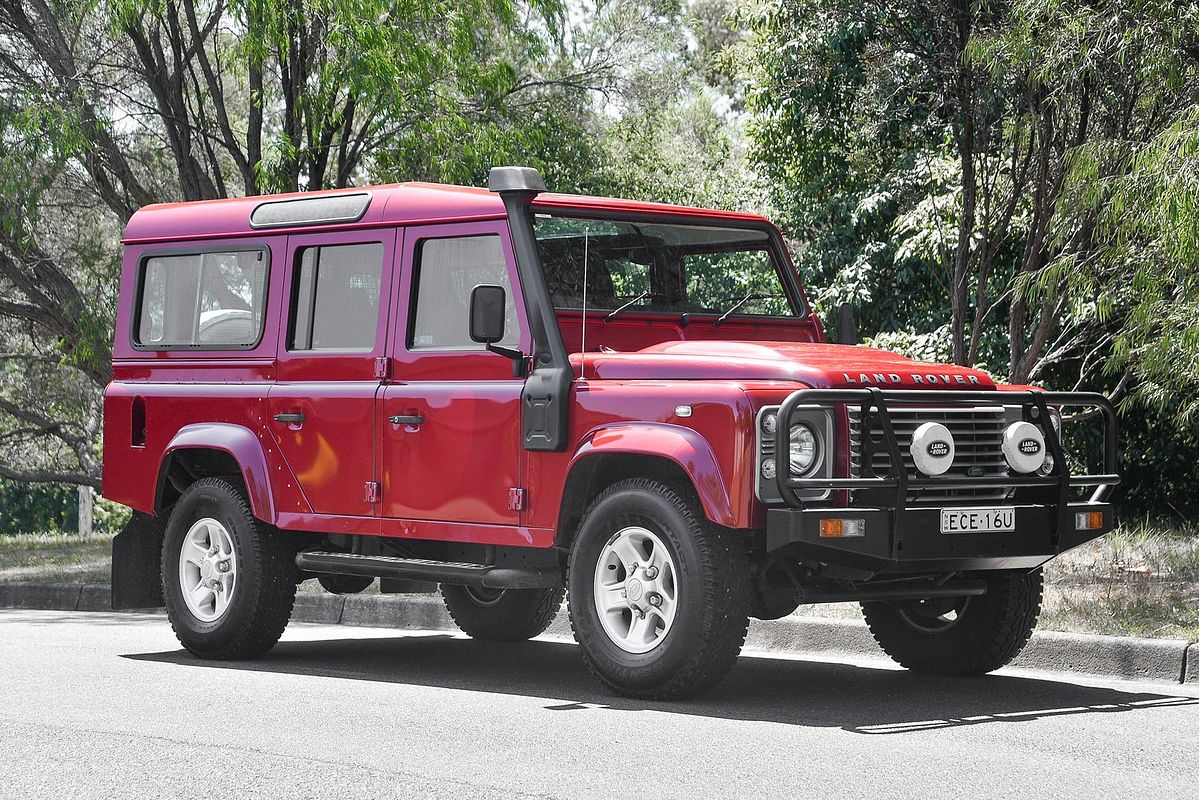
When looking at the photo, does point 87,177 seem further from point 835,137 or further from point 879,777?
point 879,777

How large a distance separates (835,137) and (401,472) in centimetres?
1202

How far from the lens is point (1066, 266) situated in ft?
41.7

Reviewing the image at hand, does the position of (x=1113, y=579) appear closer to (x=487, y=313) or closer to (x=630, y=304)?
(x=630, y=304)

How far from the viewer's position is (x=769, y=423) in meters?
7.43

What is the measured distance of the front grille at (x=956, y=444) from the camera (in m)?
7.64

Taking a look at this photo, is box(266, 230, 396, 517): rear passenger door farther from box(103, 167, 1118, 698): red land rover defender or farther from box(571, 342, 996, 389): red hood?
box(571, 342, 996, 389): red hood

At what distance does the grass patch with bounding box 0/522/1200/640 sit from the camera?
31.7ft

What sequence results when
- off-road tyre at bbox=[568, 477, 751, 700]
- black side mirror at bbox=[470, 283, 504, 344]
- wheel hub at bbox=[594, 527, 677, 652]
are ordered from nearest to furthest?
off-road tyre at bbox=[568, 477, 751, 700] → wheel hub at bbox=[594, 527, 677, 652] → black side mirror at bbox=[470, 283, 504, 344]

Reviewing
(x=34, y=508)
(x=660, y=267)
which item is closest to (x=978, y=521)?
(x=660, y=267)

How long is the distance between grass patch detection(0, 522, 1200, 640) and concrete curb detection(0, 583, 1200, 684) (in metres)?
0.38

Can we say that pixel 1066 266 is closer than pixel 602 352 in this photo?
No

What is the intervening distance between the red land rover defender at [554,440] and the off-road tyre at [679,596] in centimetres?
1

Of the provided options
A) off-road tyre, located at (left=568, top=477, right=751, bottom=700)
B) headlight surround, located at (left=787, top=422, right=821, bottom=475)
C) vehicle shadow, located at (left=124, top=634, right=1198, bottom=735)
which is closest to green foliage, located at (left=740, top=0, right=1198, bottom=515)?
vehicle shadow, located at (left=124, top=634, right=1198, bottom=735)

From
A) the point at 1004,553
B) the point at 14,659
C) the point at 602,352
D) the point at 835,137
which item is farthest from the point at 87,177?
the point at 1004,553
